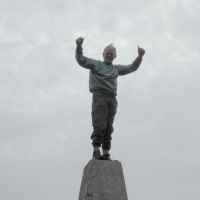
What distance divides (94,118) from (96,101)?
30 centimetres

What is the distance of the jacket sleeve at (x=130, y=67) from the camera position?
805cm

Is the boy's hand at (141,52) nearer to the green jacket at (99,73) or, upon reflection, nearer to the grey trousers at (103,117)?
the green jacket at (99,73)

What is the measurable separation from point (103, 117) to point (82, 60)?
3.39 feet

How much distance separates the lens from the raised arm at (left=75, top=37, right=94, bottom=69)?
24.3 feet

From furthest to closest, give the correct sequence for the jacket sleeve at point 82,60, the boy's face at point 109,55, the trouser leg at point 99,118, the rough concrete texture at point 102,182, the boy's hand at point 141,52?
the boy's hand at point 141,52
the boy's face at point 109,55
the jacket sleeve at point 82,60
the trouser leg at point 99,118
the rough concrete texture at point 102,182

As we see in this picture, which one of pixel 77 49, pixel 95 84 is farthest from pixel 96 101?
pixel 77 49

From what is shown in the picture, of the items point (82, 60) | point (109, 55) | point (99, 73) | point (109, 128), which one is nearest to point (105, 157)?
point (109, 128)

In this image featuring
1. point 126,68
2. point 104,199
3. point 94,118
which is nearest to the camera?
point 104,199

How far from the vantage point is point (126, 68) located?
A: 8.07 metres

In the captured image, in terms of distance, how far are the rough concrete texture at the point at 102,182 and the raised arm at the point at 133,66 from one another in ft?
5.64

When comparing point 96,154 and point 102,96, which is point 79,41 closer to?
point 102,96

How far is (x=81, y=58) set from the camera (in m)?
7.52

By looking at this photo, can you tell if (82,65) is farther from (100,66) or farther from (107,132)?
(107,132)

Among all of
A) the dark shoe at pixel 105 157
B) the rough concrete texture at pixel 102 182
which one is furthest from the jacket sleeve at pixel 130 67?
the rough concrete texture at pixel 102 182
